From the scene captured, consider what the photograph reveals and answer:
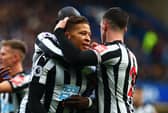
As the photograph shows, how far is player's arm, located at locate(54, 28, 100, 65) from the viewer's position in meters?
5.73

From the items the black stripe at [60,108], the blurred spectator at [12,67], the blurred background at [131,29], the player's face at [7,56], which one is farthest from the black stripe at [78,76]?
the blurred background at [131,29]

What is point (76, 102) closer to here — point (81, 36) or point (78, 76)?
point (78, 76)

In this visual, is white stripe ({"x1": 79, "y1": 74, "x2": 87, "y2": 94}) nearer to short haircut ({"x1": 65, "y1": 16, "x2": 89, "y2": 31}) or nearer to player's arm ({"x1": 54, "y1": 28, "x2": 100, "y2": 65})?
player's arm ({"x1": 54, "y1": 28, "x2": 100, "y2": 65})

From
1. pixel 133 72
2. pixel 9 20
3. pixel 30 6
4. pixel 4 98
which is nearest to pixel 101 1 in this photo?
pixel 30 6

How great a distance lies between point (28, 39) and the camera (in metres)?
17.2

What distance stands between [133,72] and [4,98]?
2.39 meters

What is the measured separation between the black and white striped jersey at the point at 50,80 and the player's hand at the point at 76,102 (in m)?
0.04

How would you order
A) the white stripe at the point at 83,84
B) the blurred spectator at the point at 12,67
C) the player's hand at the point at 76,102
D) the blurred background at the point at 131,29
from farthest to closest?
the blurred background at the point at 131,29
the blurred spectator at the point at 12,67
the white stripe at the point at 83,84
the player's hand at the point at 76,102

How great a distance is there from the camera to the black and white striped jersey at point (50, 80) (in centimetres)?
580

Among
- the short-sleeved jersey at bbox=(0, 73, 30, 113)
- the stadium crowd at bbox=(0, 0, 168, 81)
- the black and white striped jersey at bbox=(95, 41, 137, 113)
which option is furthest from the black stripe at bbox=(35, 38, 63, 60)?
the stadium crowd at bbox=(0, 0, 168, 81)

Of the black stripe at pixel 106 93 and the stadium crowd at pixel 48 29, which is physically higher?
the black stripe at pixel 106 93

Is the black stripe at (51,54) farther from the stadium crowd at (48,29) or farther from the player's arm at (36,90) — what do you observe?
the stadium crowd at (48,29)

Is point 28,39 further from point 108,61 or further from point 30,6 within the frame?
point 108,61

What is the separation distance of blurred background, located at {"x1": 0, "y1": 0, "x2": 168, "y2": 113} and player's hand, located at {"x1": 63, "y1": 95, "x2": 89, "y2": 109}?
31.3ft
